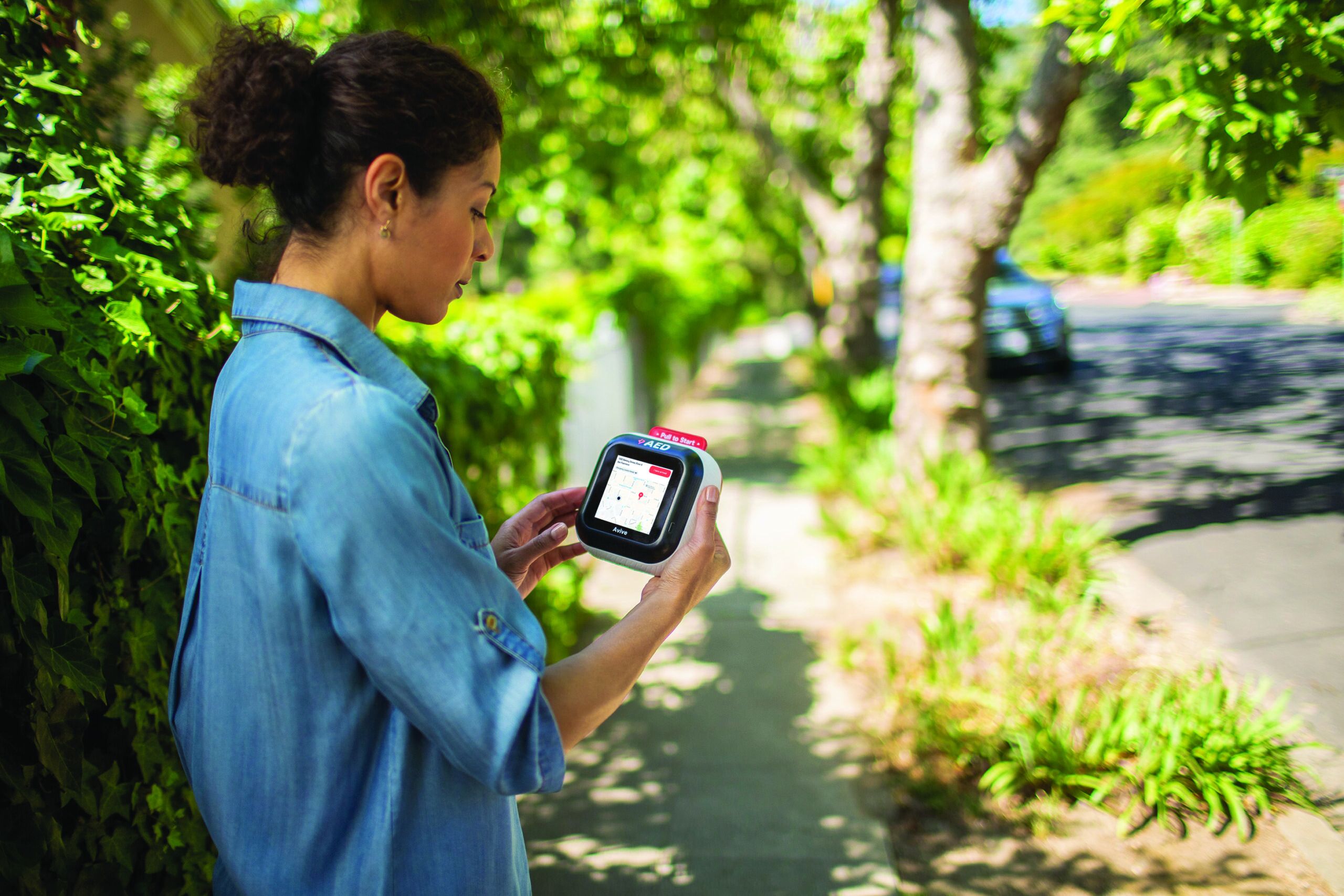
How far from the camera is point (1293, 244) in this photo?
3.09 m

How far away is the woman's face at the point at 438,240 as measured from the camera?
4.07 ft

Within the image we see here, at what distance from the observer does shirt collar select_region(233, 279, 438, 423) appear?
117 cm

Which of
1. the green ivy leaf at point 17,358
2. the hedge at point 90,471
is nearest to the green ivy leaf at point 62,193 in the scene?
the hedge at point 90,471

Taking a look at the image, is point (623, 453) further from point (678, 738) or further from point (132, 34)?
point (132, 34)

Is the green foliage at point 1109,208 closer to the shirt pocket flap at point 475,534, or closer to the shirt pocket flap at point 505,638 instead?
the shirt pocket flap at point 475,534

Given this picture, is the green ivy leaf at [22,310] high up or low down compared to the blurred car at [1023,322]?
down

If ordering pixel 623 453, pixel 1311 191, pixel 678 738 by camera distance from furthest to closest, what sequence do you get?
pixel 678 738 → pixel 1311 191 → pixel 623 453

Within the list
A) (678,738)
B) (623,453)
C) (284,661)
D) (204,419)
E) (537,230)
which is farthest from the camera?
(537,230)

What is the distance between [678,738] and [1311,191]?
3.21m

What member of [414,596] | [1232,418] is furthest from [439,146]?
→ [1232,418]

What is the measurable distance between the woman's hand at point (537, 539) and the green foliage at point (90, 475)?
2.19 ft

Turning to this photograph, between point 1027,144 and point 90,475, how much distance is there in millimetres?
4709

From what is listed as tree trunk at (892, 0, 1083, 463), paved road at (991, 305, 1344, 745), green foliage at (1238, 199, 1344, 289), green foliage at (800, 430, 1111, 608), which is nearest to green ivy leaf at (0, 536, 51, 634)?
green foliage at (1238, 199, 1344, 289)

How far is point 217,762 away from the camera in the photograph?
1.20 meters
